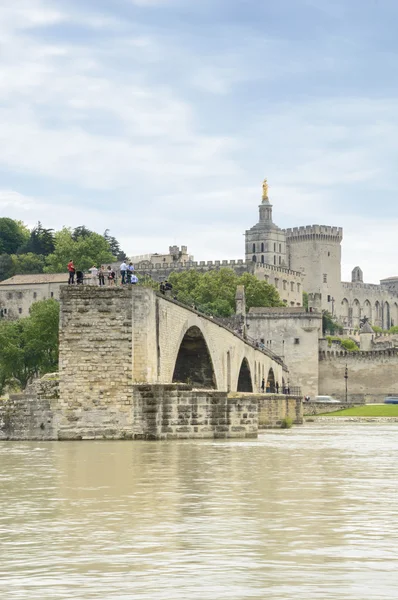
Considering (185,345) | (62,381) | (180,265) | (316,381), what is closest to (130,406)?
(62,381)

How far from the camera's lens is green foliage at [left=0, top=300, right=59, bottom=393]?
88562 mm

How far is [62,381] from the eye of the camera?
36531mm

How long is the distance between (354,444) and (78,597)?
28.3 metres

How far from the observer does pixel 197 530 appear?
14.6 m

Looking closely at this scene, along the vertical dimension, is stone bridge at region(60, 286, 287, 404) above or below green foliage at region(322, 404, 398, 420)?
above

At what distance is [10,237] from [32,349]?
76919 millimetres

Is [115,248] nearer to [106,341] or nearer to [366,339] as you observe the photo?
[366,339]

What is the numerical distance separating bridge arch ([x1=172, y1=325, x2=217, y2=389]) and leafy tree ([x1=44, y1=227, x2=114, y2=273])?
89.1 metres

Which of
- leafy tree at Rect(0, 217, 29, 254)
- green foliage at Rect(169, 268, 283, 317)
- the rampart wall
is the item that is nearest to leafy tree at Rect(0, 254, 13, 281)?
leafy tree at Rect(0, 217, 29, 254)

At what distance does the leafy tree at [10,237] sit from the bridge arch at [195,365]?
364 feet

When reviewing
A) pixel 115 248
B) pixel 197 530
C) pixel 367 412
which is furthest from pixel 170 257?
pixel 197 530

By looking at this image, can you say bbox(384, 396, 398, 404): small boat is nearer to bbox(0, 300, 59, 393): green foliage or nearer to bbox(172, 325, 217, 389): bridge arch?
bbox(0, 300, 59, 393): green foliage

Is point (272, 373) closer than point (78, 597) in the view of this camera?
No

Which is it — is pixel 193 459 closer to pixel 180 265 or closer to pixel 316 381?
pixel 316 381
